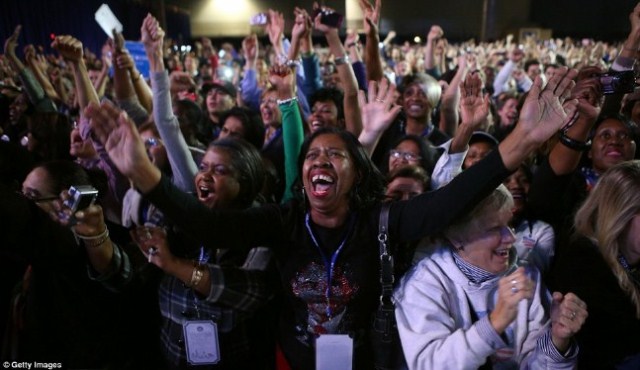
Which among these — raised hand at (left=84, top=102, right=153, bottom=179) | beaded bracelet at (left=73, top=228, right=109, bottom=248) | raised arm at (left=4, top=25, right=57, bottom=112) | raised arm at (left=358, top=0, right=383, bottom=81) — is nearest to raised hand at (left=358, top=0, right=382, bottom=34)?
raised arm at (left=358, top=0, right=383, bottom=81)

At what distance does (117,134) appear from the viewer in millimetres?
1366

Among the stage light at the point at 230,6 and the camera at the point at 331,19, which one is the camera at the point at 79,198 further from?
the stage light at the point at 230,6

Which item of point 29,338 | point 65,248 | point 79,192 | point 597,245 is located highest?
point 79,192

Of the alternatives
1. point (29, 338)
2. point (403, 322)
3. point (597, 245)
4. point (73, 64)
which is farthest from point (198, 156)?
point (597, 245)

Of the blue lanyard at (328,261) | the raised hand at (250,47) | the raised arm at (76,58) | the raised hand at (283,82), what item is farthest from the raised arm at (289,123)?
the raised hand at (250,47)

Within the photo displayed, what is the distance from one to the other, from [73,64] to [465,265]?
2.65 m

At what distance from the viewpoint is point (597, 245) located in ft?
5.16

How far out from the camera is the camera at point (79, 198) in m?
1.35

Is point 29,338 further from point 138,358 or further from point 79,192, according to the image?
point 79,192

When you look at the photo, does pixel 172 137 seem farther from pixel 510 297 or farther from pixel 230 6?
pixel 230 6

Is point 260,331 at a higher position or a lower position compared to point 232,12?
lower

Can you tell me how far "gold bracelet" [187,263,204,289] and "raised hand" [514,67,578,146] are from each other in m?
1.08

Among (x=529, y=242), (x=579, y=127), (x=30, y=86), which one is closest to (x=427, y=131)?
(x=579, y=127)

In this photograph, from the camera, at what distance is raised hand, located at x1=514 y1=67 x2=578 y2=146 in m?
1.33
